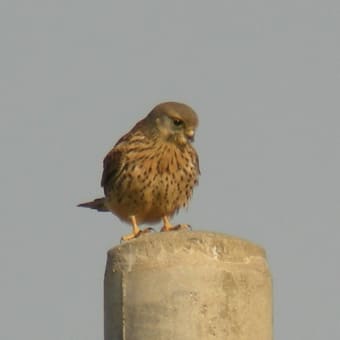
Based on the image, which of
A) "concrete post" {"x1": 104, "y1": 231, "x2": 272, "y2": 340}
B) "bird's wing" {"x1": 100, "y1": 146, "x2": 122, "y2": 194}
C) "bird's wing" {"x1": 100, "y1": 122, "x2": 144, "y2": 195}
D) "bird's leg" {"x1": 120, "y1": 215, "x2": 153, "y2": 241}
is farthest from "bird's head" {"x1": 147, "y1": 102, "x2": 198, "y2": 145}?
"concrete post" {"x1": 104, "y1": 231, "x2": 272, "y2": 340}

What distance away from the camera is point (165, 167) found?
10688 mm

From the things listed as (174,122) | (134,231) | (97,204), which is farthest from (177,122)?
(97,204)

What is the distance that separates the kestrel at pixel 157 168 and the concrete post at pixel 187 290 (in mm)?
3108

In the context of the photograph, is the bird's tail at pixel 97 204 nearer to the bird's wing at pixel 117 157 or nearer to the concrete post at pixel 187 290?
the bird's wing at pixel 117 157

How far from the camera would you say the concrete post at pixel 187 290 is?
721 cm

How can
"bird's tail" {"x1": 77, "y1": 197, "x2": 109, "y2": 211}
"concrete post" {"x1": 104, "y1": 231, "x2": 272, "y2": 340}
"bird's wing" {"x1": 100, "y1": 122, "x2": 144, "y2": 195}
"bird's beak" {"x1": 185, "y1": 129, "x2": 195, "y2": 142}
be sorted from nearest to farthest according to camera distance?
"concrete post" {"x1": 104, "y1": 231, "x2": 272, "y2": 340}, "bird's beak" {"x1": 185, "y1": 129, "x2": 195, "y2": 142}, "bird's wing" {"x1": 100, "y1": 122, "x2": 144, "y2": 195}, "bird's tail" {"x1": 77, "y1": 197, "x2": 109, "y2": 211}

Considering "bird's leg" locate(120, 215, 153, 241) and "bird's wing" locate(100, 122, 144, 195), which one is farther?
"bird's wing" locate(100, 122, 144, 195)

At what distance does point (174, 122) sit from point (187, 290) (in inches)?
148

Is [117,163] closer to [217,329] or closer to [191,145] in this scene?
[191,145]

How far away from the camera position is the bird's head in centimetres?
1063

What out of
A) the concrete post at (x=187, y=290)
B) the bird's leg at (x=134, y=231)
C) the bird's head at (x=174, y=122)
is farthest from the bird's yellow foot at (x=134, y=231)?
the concrete post at (x=187, y=290)

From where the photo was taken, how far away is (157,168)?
35.0 ft

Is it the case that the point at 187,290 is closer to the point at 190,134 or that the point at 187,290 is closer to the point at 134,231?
the point at 134,231

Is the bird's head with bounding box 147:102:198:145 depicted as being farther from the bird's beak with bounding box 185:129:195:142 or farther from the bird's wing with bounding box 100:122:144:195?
the bird's wing with bounding box 100:122:144:195
